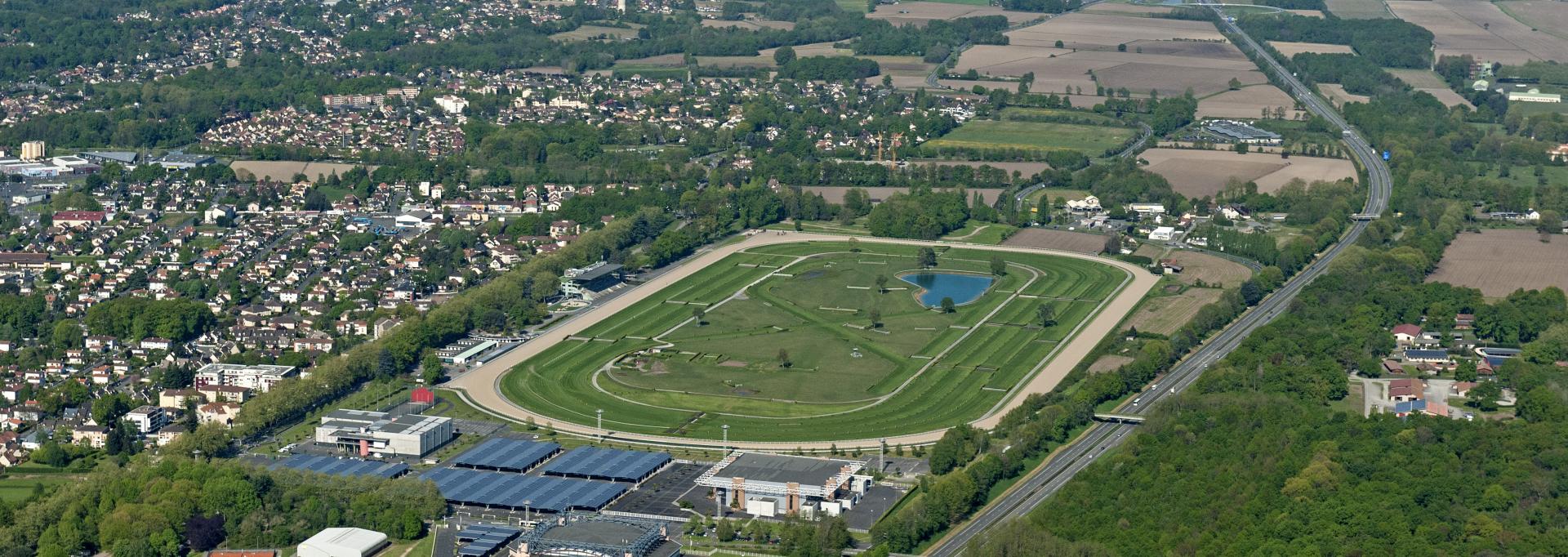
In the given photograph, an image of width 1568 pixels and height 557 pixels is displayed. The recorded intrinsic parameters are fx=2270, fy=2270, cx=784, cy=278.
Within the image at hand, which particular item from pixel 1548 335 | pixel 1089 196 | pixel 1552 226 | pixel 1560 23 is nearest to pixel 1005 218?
pixel 1089 196

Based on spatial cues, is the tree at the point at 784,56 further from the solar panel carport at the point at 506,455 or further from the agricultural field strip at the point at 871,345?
the solar panel carport at the point at 506,455

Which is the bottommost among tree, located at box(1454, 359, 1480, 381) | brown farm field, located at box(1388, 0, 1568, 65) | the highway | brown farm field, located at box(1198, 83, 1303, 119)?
the highway

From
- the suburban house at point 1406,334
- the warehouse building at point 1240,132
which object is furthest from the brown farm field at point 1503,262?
the warehouse building at point 1240,132

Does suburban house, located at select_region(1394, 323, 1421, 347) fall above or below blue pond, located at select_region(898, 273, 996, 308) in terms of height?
above

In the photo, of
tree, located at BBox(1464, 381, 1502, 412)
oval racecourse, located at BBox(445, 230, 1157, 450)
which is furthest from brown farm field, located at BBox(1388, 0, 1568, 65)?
tree, located at BBox(1464, 381, 1502, 412)

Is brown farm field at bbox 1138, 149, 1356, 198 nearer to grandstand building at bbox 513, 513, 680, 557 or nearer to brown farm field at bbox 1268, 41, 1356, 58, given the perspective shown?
brown farm field at bbox 1268, 41, 1356, 58

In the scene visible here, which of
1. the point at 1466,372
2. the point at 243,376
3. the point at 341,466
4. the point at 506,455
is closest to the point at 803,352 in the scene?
the point at 506,455

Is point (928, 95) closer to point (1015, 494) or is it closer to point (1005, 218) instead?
point (1005, 218)
